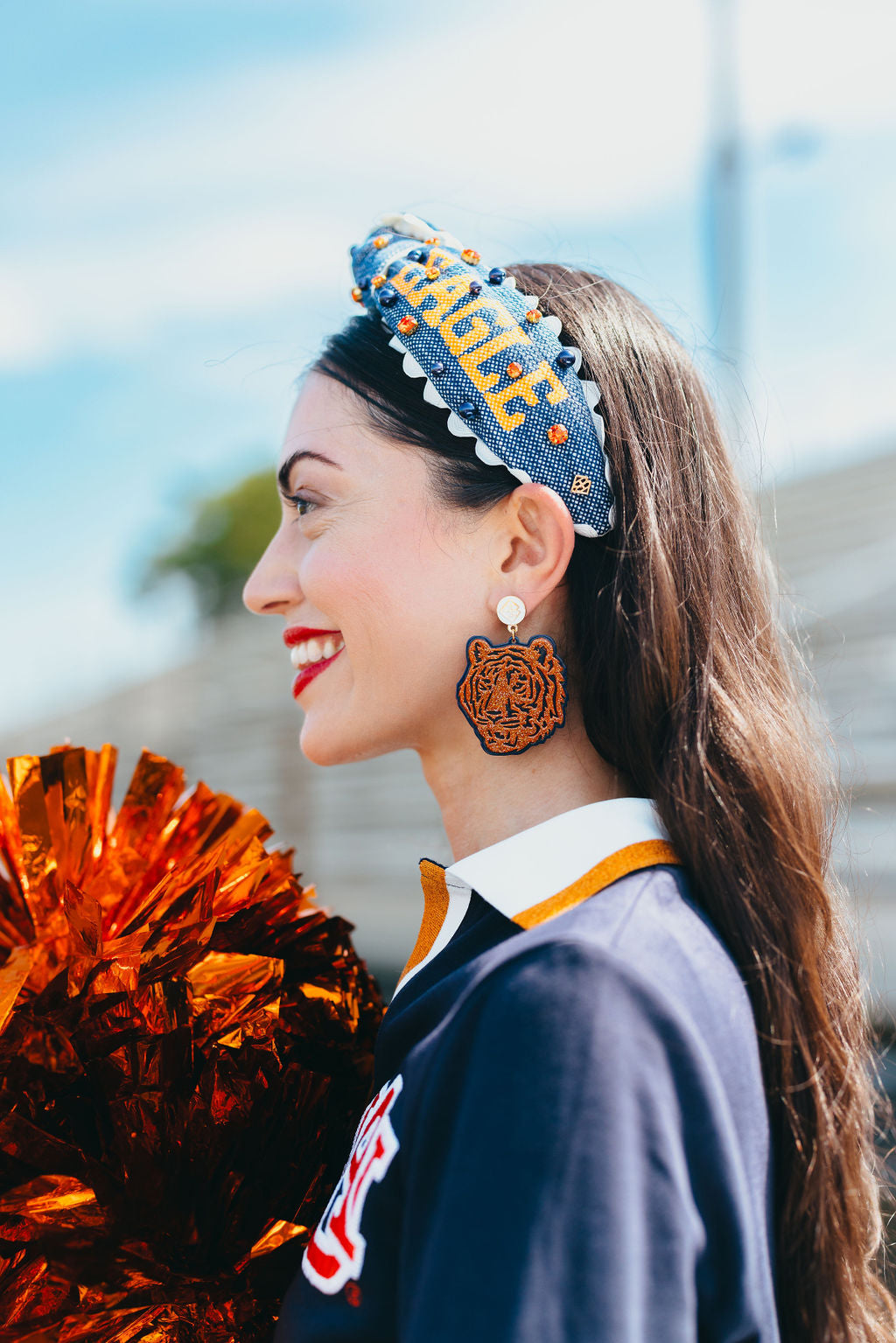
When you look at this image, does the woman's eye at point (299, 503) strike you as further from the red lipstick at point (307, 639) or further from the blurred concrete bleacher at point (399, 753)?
the blurred concrete bleacher at point (399, 753)

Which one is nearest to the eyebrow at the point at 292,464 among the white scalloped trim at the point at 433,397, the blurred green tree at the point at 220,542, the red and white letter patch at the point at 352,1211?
the white scalloped trim at the point at 433,397

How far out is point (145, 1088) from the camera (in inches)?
45.4

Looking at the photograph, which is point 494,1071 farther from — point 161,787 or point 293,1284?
point 161,787

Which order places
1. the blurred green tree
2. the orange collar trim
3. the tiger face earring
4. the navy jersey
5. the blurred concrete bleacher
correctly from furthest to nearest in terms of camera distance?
the blurred green tree
the blurred concrete bleacher
the tiger face earring
the orange collar trim
the navy jersey

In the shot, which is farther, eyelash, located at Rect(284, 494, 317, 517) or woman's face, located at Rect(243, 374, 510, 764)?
eyelash, located at Rect(284, 494, 317, 517)

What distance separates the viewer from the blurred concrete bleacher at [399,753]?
662 cm

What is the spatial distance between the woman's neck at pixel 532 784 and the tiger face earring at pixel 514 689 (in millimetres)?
28

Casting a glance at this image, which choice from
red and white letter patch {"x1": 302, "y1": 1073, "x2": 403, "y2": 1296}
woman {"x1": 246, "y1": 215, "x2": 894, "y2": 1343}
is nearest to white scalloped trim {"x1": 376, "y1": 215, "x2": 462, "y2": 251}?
woman {"x1": 246, "y1": 215, "x2": 894, "y2": 1343}

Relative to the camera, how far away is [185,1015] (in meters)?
1.18

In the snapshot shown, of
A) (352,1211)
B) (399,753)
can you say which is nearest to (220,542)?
(399,753)

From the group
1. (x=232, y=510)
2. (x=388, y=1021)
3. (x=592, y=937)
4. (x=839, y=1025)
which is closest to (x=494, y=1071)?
(x=592, y=937)

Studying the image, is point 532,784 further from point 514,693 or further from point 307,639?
point 307,639

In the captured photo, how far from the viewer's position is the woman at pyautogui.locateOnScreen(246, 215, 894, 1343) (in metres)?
0.85

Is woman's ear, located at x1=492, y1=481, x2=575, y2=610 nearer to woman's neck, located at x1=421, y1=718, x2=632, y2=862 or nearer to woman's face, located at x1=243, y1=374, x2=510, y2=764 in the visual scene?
woman's face, located at x1=243, y1=374, x2=510, y2=764
